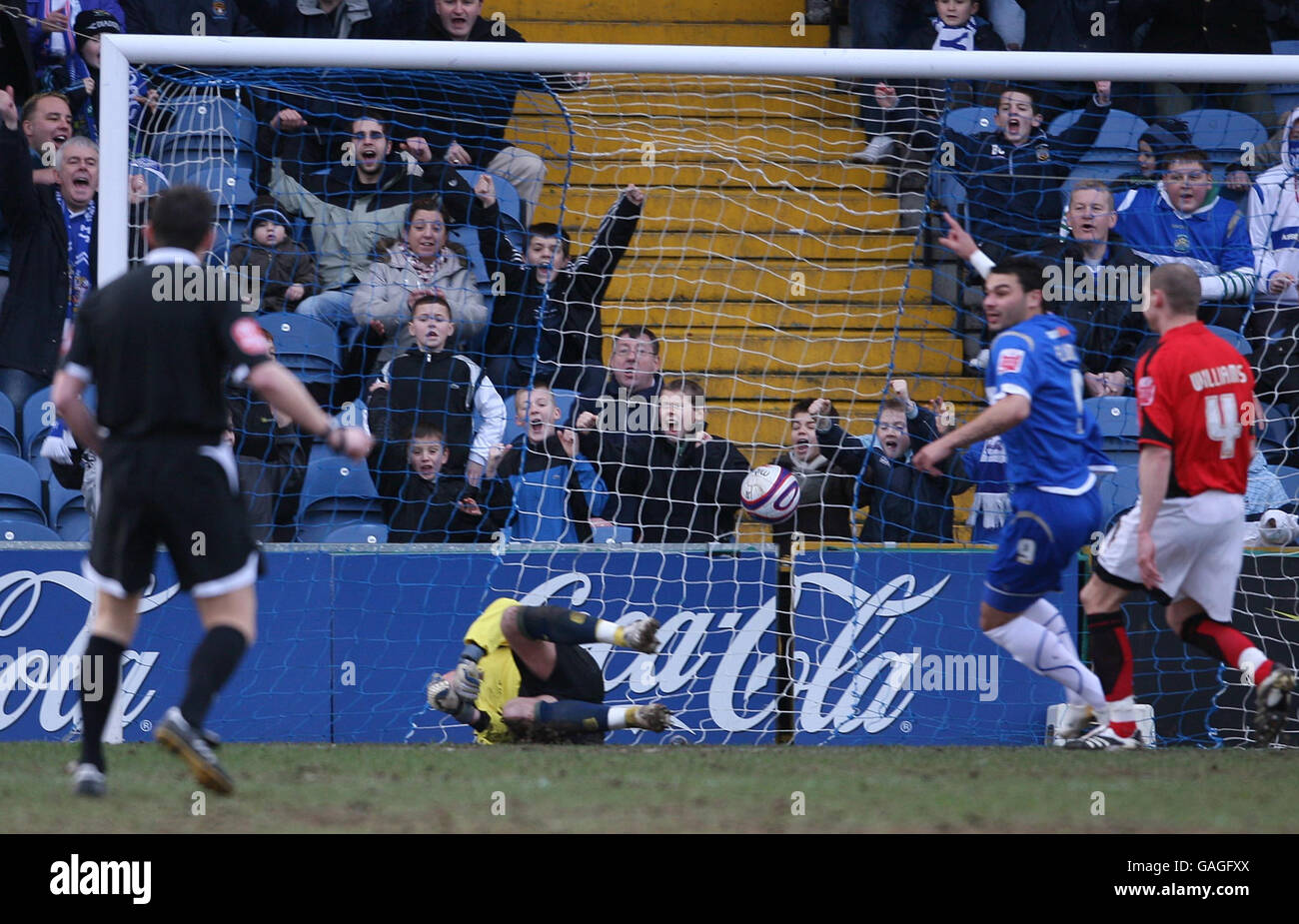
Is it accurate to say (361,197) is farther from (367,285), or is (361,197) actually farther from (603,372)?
(603,372)

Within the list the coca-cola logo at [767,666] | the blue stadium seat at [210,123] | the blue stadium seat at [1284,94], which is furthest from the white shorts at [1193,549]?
the blue stadium seat at [1284,94]

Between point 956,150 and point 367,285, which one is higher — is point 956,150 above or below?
above

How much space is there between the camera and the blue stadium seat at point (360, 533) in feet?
27.7

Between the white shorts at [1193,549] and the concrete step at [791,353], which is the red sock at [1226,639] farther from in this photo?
the concrete step at [791,353]

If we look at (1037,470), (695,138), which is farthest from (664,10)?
(1037,470)

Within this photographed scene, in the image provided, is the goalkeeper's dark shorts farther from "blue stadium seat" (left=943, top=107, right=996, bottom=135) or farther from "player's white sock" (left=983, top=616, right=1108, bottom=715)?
"blue stadium seat" (left=943, top=107, right=996, bottom=135)

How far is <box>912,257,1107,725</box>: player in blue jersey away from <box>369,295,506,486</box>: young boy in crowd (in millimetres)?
2867

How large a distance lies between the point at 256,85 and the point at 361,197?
53.4 inches

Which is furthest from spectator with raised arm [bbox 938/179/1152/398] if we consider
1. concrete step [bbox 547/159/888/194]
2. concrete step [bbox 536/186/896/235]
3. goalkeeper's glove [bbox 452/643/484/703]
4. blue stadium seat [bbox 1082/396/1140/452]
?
goalkeeper's glove [bbox 452/643/484/703]

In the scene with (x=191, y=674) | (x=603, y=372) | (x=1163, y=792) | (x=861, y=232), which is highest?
(x=861, y=232)

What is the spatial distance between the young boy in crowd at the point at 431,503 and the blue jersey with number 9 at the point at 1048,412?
295 centimetres

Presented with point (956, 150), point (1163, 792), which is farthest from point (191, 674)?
point (956, 150)

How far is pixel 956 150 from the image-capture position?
9758 millimetres

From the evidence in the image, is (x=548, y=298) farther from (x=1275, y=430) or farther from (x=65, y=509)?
(x=1275, y=430)
